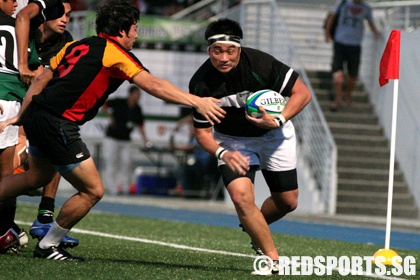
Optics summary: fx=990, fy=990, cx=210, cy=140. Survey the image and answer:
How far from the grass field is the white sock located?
0.16m

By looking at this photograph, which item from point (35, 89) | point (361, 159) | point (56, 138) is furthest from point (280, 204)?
point (361, 159)

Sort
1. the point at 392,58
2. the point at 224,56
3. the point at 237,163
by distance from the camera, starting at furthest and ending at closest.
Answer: the point at 392,58
the point at 224,56
the point at 237,163

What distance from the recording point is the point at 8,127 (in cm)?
892

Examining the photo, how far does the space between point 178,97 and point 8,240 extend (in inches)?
91.9

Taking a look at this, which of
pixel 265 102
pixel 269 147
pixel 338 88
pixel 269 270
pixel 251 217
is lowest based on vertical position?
pixel 338 88

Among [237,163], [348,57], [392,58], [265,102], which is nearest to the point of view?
[237,163]

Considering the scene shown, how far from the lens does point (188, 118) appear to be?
893 inches

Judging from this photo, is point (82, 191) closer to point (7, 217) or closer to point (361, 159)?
point (7, 217)

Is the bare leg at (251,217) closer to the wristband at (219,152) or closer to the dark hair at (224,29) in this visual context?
the wristband at (219,152)

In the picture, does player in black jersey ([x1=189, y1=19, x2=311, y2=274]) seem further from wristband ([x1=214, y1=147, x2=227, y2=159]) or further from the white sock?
the white sock

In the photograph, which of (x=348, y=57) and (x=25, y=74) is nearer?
(x=25, y=74)

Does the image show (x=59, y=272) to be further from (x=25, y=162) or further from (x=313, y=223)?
(x=313, y=223)

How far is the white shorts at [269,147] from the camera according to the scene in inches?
328

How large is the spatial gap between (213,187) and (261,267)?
14246 millimetres
